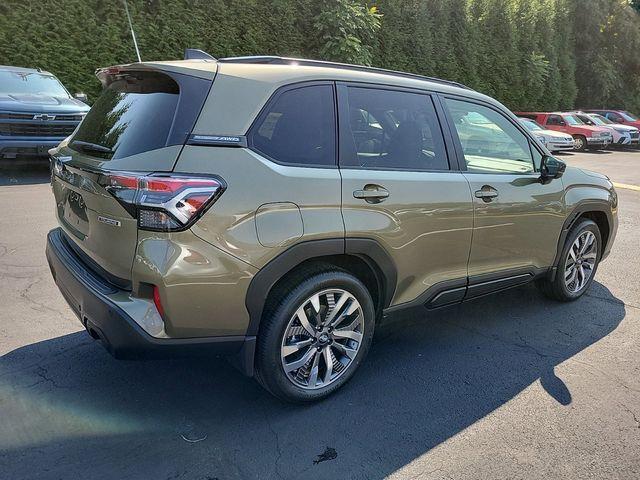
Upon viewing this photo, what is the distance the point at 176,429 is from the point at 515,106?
26.4 meters

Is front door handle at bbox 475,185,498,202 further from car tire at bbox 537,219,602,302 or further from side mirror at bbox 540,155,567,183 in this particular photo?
car tire at bbox 537,219,602,302

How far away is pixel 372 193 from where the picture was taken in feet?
9.42

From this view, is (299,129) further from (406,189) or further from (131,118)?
(131,118)

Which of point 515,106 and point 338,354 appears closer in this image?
point 338,354

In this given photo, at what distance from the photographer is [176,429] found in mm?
2666

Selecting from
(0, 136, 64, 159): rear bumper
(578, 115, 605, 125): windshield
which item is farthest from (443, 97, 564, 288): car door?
(578, 115, 605, 125): windshield

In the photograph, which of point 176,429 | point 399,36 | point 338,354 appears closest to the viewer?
point 176,429

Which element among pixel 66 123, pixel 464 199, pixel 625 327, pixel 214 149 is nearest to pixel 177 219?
pixel 214 149

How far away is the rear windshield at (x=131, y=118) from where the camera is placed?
250 cm

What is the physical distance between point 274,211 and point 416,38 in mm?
20931

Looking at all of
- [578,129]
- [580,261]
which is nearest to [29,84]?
[580,261]

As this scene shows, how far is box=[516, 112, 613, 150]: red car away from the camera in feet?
68.7

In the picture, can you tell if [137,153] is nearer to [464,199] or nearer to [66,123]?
[464,199]

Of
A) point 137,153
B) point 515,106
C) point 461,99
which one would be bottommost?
point 515,106
